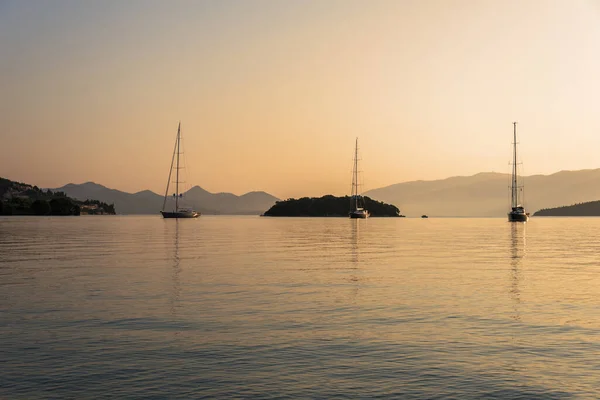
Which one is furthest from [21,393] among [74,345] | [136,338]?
[136,338]

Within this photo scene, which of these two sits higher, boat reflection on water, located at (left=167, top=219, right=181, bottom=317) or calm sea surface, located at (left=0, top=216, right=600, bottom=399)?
boat reflection on water, located at (left=167, top=219, right=181, bottom=317)

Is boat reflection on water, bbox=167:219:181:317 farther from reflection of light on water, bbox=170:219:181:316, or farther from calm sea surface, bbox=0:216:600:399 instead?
calm sea surface, bbox=0:216:600:399

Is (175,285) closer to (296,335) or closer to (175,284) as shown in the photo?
(175,284)

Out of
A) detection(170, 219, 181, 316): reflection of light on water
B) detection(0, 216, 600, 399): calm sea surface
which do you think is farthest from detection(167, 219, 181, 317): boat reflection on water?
detection(0, 216, 600, 399): calm sea surface

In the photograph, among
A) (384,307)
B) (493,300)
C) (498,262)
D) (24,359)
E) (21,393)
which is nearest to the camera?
(21,393)

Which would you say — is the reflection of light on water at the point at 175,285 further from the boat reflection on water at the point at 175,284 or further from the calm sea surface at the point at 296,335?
the calm sea surface at the point at 296,335

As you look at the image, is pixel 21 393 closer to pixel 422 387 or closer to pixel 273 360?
pixel 273 360

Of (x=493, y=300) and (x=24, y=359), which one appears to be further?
(x=493, y=300)

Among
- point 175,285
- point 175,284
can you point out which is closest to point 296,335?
point 175,285

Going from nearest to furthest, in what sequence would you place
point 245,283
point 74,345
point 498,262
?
1. point 74,345
2. point 245,283
3. point 498,262

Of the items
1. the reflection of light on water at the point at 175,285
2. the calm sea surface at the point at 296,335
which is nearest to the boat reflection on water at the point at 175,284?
the reflection of light on water at the point at 175,285

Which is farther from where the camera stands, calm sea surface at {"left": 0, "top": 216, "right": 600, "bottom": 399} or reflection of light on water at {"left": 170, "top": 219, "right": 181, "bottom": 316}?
reflection of light on water at {"left": 170, "top": 219, "right": 181, "bottom": 316}

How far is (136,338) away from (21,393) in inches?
240

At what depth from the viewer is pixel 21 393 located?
14391mm
